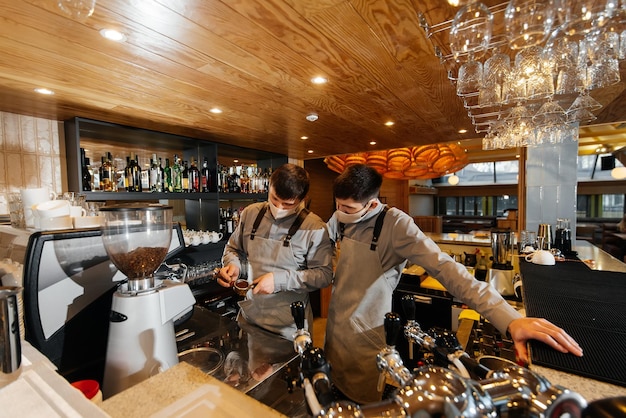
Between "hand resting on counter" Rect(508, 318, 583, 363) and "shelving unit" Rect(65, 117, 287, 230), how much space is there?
105 inches

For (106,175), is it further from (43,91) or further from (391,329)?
(391,329)

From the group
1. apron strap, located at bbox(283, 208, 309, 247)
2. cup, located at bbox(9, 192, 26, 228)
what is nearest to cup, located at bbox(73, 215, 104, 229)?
cup, located at bbox(9, 192, 26, 228)

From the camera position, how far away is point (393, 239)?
4.99 feet

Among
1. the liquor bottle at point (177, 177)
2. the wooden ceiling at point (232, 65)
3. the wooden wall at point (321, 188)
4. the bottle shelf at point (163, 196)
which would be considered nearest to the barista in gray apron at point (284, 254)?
the wooden ceiling at point (232, 65)

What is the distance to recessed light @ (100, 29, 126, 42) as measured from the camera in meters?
1.15

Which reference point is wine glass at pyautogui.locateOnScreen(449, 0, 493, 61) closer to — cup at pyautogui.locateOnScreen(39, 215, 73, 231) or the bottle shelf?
cup at pyautogui.locateOnScreen(39, 215, 73, 231)

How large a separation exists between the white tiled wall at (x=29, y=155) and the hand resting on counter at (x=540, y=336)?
10.0 ft

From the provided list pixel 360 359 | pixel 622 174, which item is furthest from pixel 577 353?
pixel 622 174

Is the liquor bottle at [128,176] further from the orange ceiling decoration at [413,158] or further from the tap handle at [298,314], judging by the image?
the orange ceiling decoration at [413,158]

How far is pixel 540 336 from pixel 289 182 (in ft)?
4.18

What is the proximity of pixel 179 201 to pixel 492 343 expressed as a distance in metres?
3.28

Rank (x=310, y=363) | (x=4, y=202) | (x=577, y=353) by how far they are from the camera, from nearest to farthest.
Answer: (x=310, y=363) → (x=577, y=353) → (x=4, y=202)

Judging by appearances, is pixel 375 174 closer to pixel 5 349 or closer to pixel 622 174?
pixel 5 349

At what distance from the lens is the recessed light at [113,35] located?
45.1 inches
